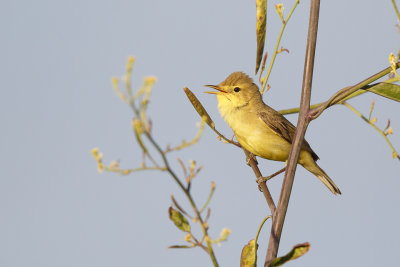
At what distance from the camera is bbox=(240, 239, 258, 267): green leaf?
5.28 feet

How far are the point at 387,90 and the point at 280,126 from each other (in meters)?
2.68

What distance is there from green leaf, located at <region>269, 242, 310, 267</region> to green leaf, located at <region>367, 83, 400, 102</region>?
62cm

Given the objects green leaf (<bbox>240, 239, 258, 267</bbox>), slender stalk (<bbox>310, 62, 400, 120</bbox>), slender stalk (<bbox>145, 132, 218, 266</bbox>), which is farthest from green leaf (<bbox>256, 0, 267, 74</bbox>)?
slender stalk (<bbox>145, 132, 218, 266</bbox>)

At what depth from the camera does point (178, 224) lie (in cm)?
138

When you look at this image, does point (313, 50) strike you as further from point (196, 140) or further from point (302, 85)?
point (196, 140)

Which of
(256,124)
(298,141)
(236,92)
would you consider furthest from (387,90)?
(236,92)

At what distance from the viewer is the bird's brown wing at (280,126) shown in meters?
4.48

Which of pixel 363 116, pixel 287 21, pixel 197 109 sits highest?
pixel 287 21

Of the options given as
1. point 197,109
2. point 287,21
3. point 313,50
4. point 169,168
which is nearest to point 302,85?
point 313,50

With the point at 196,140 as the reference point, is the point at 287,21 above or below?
above

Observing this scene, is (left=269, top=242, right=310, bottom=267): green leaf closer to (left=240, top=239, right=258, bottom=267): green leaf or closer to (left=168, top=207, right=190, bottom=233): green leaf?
(left=240, top=239, right=258, bottom=267): green leaf

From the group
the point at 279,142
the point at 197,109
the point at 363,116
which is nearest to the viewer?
the point at 197,109

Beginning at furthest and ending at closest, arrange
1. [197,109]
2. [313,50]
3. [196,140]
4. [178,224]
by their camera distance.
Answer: [197,109] → [313,50] → [178,224] → [196,140]

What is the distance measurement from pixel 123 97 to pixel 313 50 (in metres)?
0.84
